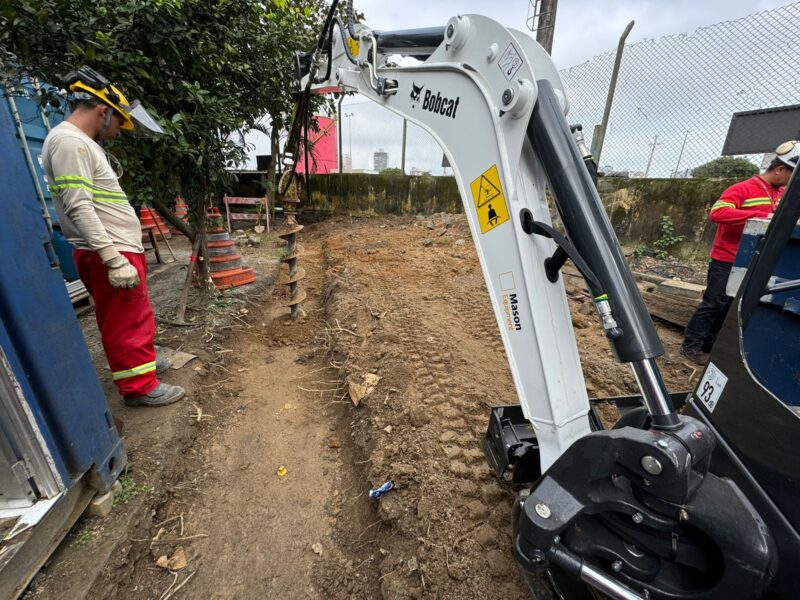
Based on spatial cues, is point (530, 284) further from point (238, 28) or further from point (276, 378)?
point (238, 28)

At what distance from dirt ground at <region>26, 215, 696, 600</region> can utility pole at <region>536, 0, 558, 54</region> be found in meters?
3.60

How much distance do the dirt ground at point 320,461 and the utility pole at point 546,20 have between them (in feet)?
11.8

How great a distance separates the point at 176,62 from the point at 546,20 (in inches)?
179

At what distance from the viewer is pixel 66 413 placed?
1606 millimetres

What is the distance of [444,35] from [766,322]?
213 cm

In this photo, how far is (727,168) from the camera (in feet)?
18.5

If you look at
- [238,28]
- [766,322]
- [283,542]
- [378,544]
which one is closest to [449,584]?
[378,544]

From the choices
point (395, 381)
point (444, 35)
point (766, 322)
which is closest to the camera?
point (444, 35)

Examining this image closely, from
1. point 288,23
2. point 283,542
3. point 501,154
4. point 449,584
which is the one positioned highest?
point 288,23

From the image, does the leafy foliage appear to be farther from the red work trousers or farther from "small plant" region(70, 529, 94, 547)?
"small plant" region(70, 529, 94, 547)

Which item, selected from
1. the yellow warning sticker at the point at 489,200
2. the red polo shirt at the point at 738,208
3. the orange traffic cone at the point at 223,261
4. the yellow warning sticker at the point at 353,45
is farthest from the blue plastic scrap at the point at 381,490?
the orange traffic cone at the point at 223,261

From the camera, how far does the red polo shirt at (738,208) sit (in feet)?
9.32

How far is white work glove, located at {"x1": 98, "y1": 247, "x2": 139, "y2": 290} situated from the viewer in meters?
2.17

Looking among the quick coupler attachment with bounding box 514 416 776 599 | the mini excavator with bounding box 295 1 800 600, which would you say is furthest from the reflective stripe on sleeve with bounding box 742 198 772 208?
the quick coupler attachment with bounding box 514 416 776 599
